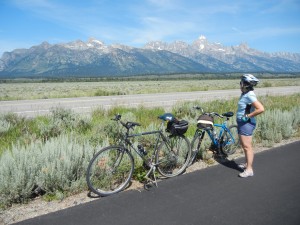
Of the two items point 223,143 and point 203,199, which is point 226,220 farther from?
point 223,143

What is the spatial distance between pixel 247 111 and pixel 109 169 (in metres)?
2.90

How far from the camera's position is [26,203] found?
4.51 metres

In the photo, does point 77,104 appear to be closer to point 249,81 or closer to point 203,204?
point 249,81

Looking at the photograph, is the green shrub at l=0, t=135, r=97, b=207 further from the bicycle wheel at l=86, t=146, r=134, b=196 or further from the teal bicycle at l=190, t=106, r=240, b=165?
the teal bicycle at l=190, t=106, r=240, b=165

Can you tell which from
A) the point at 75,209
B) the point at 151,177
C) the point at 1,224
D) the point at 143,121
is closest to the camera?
the point at 1,224

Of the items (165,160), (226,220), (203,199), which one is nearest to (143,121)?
(165,160)

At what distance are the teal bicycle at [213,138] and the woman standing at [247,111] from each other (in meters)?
0.84

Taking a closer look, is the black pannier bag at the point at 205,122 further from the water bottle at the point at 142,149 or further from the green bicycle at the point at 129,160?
the water bottle at the point at 142,149

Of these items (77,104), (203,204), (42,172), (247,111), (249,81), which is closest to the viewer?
(203,204)

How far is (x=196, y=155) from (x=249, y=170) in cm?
155

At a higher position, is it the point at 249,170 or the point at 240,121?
the point at 240,121

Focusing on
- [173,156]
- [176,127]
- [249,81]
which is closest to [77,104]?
[173,156]

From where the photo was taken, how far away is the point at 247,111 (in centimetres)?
563

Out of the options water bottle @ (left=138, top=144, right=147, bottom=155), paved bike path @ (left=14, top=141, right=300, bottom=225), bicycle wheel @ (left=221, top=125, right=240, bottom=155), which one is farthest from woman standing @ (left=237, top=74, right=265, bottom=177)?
water bottle @ (left=138, top=144, right=147, bottom=155)
